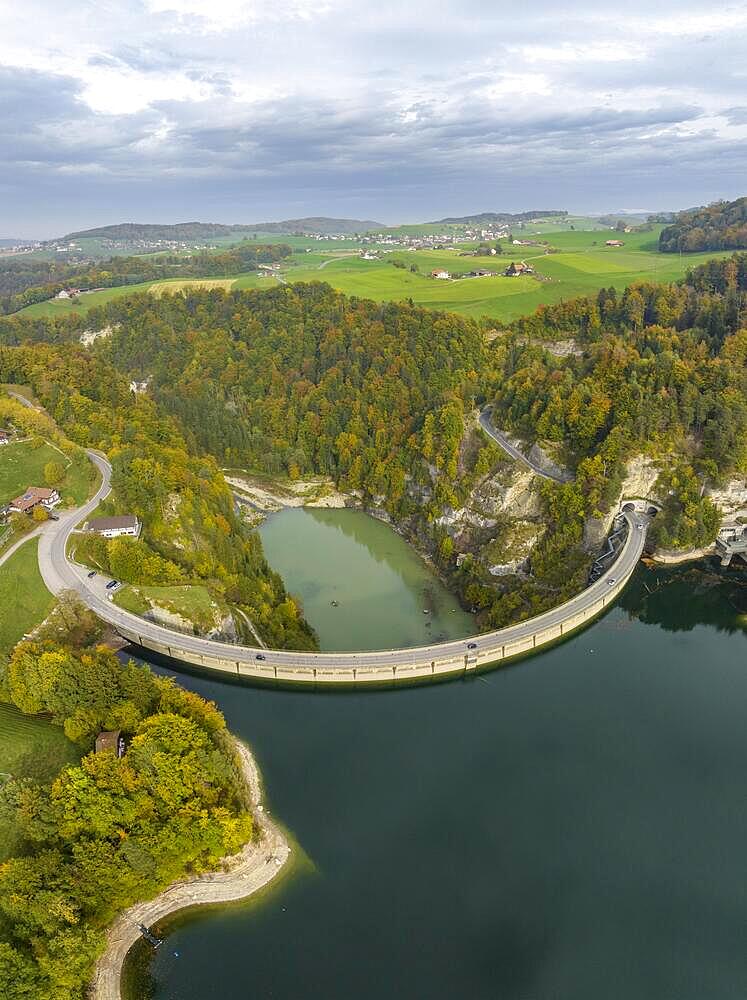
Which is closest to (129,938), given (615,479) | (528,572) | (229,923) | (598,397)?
(229,923)

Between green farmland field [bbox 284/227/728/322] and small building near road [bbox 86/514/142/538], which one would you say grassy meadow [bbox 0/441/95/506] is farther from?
green farmland field [bbox 284/227/728/322]

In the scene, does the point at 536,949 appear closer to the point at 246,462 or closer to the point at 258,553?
the point at 258,553

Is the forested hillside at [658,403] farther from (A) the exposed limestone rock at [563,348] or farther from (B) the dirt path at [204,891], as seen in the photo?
(B) the dirt path at [204,891]

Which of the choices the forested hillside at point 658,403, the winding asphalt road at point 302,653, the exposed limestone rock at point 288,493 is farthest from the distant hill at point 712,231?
the winding asphalt road at point 302,653

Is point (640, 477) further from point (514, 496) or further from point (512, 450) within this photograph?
point (512, 450)

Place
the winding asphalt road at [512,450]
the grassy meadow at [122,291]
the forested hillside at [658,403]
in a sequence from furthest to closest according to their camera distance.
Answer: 1. the grassy meadow at [122,291]
2. the winding asphalt road at [512,450]
3. the forested hillside at [658,403]

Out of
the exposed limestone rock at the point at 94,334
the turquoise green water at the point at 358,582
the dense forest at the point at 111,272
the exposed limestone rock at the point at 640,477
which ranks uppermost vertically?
the dense forest at the point at 111,272

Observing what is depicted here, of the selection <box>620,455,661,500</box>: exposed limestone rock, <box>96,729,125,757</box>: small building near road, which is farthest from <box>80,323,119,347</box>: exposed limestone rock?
<box>620,455,661,500</box>: exposed limestone rock
